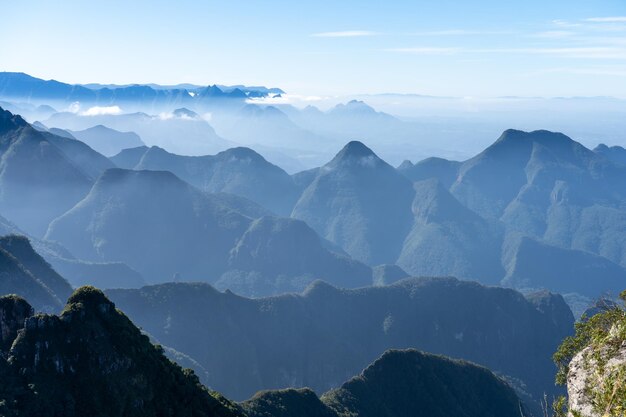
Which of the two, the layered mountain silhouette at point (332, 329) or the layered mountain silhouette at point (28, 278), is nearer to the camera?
the layered mountain silhouette at point (28, 278)

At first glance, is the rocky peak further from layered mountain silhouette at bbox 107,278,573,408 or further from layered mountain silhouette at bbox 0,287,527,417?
layered mountain silhouette at bbox 107,278,573,408

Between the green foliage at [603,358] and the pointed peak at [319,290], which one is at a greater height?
the green foliage at [603,358]

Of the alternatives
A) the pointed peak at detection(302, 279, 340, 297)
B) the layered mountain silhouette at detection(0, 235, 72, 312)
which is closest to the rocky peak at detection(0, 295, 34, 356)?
the layered mountain silhouette at detection(0, 235, 72, 312)

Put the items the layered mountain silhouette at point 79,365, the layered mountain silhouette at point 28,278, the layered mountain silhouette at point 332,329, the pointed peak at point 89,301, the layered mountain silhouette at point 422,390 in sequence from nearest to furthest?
1. the layered mountain silhouette at point 79,365
2. the pointed peak at point 89,301
3. the layered mountain silhouette at point 422,390
4. the layered mountain silhouette at point 28,278
5. the layered mountain silhouette at point 332,329

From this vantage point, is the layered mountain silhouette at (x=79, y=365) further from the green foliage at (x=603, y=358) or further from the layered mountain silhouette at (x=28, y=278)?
the layered mountain silhouette at (x=28, y=278)

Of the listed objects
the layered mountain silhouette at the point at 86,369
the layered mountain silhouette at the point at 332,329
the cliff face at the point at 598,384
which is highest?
the cliff face at the point at 598,384

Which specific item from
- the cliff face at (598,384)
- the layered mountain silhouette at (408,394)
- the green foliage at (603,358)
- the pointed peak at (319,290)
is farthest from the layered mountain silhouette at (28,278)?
the cliff face at (598,384)

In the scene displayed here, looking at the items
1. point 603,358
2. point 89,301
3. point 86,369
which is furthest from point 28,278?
point 603,358

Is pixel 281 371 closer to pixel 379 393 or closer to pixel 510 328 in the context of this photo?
pixel 379 393

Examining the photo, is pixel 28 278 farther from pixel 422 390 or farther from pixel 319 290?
pixel 319 290
